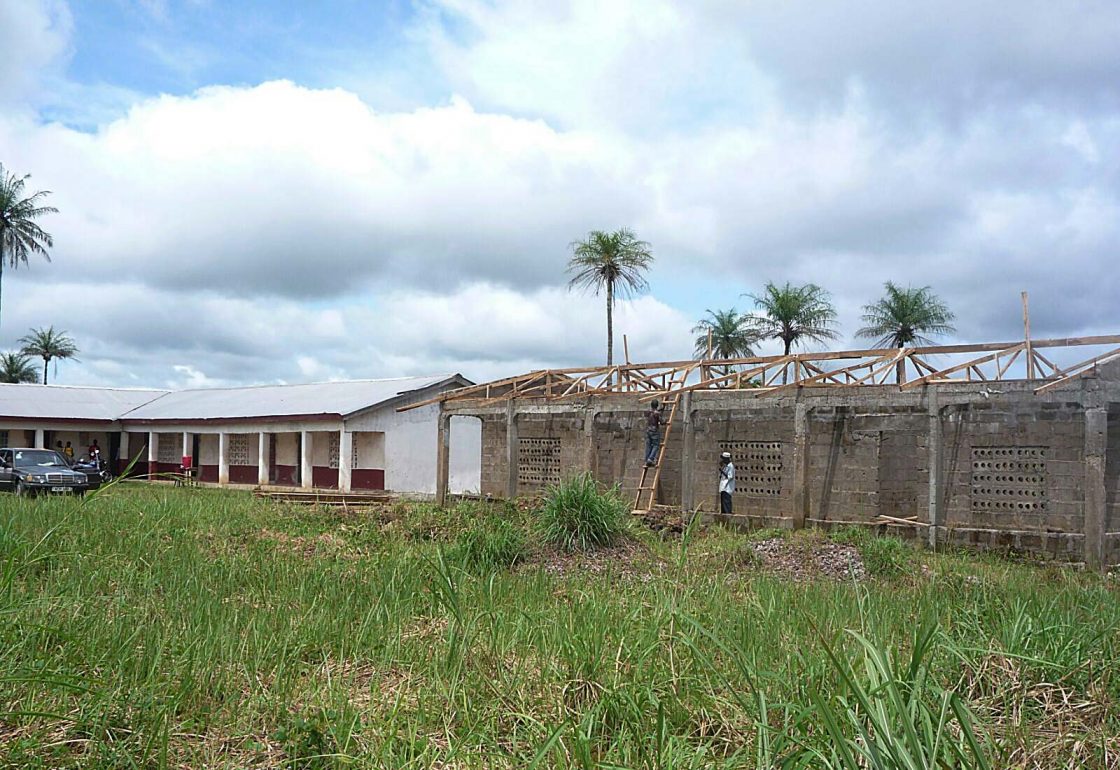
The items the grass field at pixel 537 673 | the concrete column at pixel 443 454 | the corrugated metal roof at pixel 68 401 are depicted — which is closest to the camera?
the grass field at pixel 537 673

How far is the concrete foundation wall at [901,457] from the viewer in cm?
1395

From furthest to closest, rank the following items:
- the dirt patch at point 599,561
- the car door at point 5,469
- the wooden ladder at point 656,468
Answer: the car door at point 5,469 → the wooden ladder at point 656,468 → the dirt patch at point 599,561

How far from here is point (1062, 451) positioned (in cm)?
1412

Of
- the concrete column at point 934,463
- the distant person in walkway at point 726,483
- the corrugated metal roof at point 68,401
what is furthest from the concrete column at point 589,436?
the corrugated metal roof at point 68,401

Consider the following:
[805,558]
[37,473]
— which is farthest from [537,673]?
[37,473]

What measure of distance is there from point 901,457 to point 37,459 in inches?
835

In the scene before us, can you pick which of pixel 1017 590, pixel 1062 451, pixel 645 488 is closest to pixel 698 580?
pixel 1017 590

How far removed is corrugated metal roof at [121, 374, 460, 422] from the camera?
3058cm

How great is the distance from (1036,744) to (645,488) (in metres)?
14.3

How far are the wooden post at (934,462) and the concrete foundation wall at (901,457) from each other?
37 mm

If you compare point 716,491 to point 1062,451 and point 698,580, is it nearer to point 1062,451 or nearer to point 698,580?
point 1062,451

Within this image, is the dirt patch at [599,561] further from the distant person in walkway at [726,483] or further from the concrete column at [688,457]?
the concrete column at [688,457]

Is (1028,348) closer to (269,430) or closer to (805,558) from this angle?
(805,558)

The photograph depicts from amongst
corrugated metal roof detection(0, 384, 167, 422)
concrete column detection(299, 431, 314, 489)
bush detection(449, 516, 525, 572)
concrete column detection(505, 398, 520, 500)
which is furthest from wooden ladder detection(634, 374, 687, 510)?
corrugated metal roof detection(0, 384, 167, 422)
